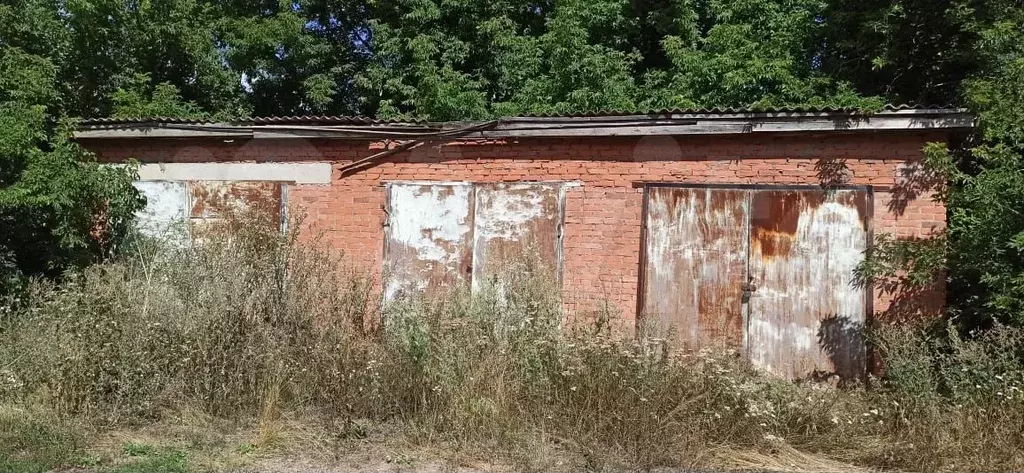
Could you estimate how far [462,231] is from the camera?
7.75 m

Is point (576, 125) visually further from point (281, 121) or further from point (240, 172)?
point (240, 172)

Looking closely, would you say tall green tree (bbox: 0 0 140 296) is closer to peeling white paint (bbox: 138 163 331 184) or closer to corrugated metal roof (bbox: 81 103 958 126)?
peeling white paint (bbox: 138 163 331 184)

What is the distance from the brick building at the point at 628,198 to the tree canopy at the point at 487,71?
2.04ft

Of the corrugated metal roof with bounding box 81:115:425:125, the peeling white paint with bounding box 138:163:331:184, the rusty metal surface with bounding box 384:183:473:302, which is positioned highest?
the corrugated metal roof with bounding box 81:115:425:125

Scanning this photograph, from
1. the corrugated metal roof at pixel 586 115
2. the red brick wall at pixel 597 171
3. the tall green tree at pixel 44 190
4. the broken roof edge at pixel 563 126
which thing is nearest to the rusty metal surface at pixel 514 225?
the red brick wall at pixel 597 171

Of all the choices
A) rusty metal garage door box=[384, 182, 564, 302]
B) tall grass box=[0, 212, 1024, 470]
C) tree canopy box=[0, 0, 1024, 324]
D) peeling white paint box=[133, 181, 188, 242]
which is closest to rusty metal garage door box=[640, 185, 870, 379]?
tall grass box=[0, 212, 1024, 470]

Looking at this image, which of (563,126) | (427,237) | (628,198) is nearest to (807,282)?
(628,198)

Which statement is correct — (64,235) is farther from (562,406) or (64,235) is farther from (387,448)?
(562,406)

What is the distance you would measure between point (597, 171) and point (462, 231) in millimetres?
1617

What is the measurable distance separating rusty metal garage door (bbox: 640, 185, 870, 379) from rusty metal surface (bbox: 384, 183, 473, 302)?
200 cm

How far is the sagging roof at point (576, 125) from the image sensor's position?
644 centimetres

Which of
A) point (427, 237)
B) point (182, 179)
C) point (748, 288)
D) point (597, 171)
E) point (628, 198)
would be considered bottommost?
point (748, 288)

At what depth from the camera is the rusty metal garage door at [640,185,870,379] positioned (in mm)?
6684

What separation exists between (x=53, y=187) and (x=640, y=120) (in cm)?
583
